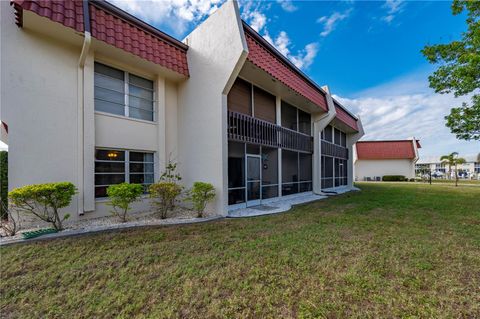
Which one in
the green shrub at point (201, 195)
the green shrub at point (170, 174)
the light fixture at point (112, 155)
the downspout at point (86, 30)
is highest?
the downspout at point (86, 30)

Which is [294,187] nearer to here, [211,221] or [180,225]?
[211,221]

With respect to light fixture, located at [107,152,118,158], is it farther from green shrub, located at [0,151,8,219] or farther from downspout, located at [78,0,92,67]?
downspout, located at [78,0,92,67]

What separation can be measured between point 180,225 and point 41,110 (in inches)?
195

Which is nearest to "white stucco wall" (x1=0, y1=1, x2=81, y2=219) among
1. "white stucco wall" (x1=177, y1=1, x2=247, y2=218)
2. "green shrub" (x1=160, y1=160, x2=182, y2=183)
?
"green shrub" (x1=160, y1=160, x2=182, y2=183)

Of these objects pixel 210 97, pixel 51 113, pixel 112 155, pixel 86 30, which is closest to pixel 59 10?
pixel 86 30

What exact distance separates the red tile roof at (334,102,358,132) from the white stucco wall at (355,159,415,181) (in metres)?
17.3

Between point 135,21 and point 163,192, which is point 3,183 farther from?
point 135,21

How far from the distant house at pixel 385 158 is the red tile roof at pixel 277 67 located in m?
24.9

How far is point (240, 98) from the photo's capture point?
8805 millimetres

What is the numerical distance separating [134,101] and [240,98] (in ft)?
13.7

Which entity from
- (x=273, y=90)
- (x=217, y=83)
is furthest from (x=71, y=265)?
(x=273, y=90)

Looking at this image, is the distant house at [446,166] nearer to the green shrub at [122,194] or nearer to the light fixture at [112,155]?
the green shrub at [122,194]

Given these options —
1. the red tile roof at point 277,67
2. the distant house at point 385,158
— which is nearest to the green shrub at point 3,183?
the red tile roof at point 277,67

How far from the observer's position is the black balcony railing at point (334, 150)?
14.6 meters
